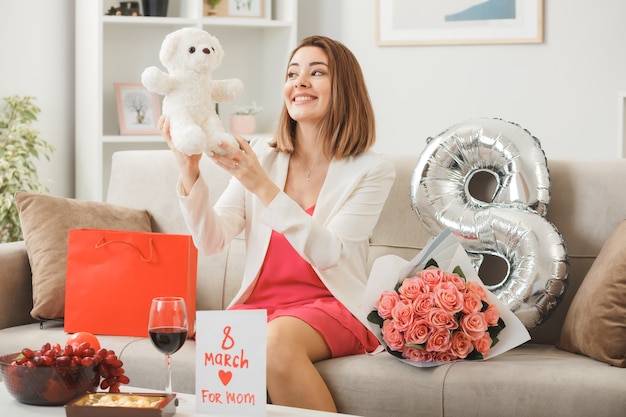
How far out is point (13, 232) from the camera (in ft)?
12.6

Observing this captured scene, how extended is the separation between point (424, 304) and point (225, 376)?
2.11ft

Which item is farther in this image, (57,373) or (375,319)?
(375,319)

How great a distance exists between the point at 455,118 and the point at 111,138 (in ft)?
4.99

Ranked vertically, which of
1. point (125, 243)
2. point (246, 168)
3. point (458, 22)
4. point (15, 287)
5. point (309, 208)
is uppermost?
point (458, 22)

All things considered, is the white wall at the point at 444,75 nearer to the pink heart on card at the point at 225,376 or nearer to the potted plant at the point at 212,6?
the potted plant at the point at 212,6

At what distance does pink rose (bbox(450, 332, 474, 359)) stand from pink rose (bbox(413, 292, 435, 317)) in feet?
0.32

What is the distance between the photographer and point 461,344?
2.18 m

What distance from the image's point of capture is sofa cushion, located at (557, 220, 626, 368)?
2170 millimetres

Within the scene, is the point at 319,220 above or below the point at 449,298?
above

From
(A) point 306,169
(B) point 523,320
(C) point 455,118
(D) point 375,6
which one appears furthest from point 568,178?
(D) point 375,6

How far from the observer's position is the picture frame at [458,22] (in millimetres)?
3971

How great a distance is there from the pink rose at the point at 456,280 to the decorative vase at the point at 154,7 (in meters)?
2.37

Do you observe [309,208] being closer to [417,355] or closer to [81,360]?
[417,355]

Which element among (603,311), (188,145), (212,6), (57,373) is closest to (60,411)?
(57,373)
